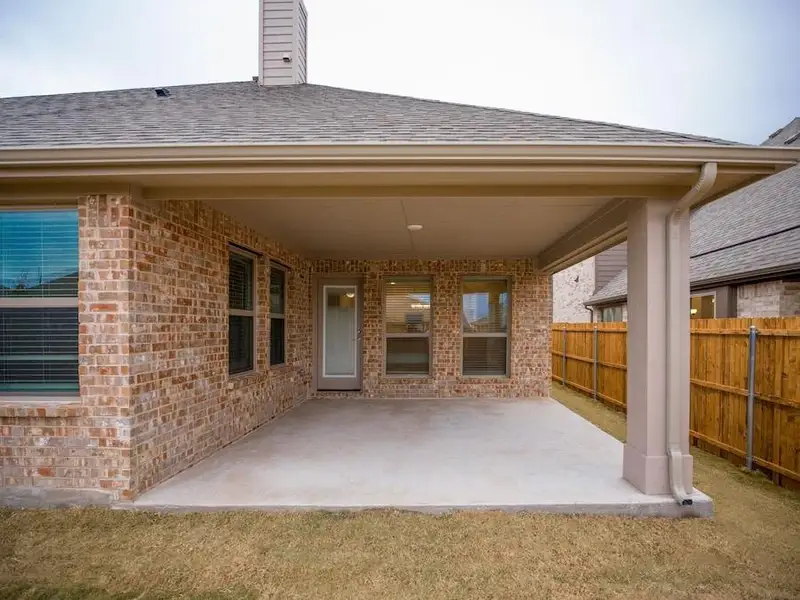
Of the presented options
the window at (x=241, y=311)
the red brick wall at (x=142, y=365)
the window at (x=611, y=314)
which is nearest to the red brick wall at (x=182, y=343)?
the red brick wall at (x=142, y=365)

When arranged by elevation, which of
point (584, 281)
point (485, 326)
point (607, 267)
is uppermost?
point (607, 267)

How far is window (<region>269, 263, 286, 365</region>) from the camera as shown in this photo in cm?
667

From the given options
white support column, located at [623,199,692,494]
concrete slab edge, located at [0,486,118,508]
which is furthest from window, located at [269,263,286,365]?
white support column, located at [623,199,692,494]

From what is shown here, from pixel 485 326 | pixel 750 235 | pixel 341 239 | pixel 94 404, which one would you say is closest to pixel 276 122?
pixel 341 239

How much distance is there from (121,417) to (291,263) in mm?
4133

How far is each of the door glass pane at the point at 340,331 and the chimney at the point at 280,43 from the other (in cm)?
359

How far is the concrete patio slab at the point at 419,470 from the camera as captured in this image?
354 centimetres

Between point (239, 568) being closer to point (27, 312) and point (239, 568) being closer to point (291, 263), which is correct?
point (27, 312)

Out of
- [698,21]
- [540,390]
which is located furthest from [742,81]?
[540,390]

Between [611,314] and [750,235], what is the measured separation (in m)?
5.08

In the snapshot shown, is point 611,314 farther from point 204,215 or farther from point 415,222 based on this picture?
point 204,215

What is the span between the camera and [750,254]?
750 cm

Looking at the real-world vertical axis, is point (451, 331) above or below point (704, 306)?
below

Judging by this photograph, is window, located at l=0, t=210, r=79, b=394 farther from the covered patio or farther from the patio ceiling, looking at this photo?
the patio ceiling
